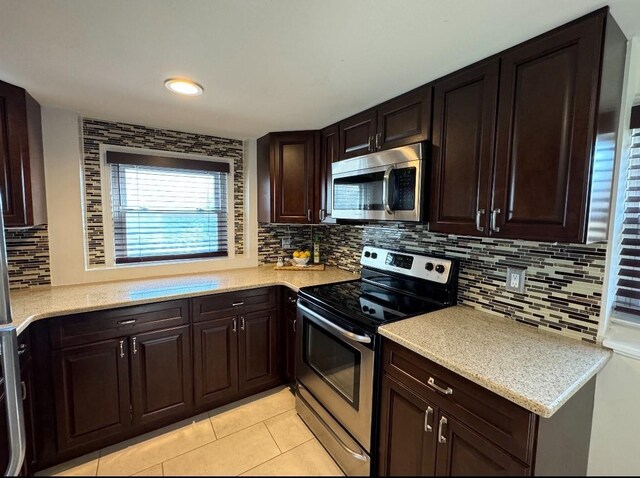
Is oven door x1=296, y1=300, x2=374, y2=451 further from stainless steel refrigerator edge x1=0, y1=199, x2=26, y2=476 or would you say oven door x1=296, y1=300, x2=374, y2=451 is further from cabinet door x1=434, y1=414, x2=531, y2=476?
stainless steel refrigerator edge x1=0, y1=199, x2=26, y2=476

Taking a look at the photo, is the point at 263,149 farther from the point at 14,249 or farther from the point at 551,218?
the point at 551,218

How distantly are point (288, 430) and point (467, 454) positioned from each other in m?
1.22

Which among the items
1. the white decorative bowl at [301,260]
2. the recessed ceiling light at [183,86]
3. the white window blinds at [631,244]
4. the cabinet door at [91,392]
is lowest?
the cabinet door at [91,392]

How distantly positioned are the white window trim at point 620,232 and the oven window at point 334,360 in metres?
1.09

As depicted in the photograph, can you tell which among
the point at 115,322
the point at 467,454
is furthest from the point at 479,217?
the point at 115,322

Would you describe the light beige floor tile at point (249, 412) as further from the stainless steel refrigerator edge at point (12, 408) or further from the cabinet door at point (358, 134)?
the cabinet door at point (358, 134)

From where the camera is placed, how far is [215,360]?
215cm

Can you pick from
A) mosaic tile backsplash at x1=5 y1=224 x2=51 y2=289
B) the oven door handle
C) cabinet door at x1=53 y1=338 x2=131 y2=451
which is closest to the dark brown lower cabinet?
the oven door handle

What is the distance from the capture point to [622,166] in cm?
129

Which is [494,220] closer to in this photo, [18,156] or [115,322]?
[115,322]

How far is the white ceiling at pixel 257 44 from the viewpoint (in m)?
1.08

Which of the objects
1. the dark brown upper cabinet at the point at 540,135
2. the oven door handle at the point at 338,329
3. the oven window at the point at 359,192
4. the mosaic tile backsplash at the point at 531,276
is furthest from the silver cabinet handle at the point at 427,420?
the oven window at the point at 359,192

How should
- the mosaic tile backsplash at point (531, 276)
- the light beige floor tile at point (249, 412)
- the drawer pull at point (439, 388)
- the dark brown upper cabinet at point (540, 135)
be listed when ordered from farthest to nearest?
the light beige floor tile at point (249, 412) → the mosaic tile backsplash at point (531, 276) → the drawer pull at point (439, 388) → the dark brown upper cabinet at point (540, 135)

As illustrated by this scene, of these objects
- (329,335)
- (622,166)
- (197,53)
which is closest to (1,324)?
(197,53)
